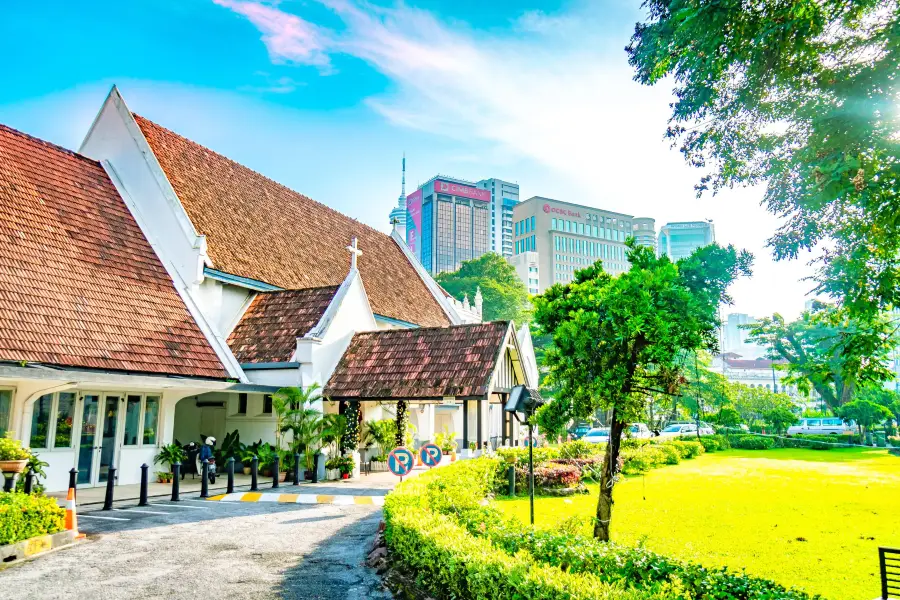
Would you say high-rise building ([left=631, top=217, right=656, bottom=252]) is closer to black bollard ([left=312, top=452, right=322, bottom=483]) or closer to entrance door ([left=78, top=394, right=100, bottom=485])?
black bollard ([left=312, top=452, right=322, bottom=483])

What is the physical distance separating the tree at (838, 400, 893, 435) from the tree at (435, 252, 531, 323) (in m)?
30.3

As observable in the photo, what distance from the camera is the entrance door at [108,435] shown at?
52.4 feet

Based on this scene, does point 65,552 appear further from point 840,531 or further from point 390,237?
point 390,237

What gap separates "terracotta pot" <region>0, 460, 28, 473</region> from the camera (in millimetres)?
11773

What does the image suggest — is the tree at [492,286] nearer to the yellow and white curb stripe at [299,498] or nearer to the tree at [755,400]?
the tree at [755,400]

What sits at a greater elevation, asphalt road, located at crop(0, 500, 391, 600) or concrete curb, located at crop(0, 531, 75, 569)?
concrete curb, located at crop(0, 531, 75, 569)

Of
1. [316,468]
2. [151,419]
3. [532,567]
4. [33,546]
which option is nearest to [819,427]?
[316,468]

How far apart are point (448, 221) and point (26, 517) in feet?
595

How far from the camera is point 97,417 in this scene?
51.9ft

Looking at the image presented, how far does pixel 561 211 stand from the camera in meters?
149

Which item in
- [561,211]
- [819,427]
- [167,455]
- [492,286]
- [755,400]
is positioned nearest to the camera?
[167,455]

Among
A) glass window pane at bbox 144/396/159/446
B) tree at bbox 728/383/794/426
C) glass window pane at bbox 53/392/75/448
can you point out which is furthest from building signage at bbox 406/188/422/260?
glass window pane at bbox 53/392/75/448

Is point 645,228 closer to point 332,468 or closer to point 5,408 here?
point 332,468

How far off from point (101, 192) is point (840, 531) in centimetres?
2138
